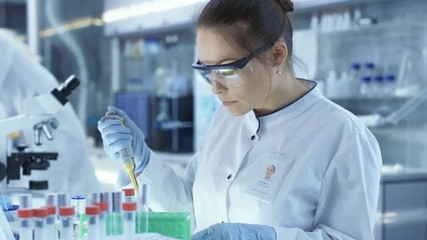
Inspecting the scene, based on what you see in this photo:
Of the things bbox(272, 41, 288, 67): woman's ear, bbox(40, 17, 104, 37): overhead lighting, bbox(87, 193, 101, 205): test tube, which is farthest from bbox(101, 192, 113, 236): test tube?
bbox(40, 17, 104, 37): overhead lighting

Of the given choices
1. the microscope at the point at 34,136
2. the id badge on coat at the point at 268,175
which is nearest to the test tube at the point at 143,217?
the id badge on coat at the point at 268,175

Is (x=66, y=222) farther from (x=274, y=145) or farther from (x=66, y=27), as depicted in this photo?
(x=66, y=27)

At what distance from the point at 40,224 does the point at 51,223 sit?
22mm

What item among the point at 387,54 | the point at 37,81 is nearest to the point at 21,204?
the point at 37,81

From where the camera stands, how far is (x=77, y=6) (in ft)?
19.5

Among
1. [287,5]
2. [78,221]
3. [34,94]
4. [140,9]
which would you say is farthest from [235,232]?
[140,9]

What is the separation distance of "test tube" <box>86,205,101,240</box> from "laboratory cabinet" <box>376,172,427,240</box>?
2.33 m

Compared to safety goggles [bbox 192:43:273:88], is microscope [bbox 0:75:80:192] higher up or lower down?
lower down

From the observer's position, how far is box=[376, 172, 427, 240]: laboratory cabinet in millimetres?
3180

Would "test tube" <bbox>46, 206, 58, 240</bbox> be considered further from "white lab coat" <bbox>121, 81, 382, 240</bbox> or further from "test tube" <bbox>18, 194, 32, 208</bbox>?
"white lab coat" <bbox>121, 81, 382, 240</bbox>

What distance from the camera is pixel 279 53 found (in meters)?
1.54

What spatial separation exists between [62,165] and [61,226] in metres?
1.69

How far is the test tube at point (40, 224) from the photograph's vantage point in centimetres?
106

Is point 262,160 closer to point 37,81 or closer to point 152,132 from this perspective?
point 37,81
